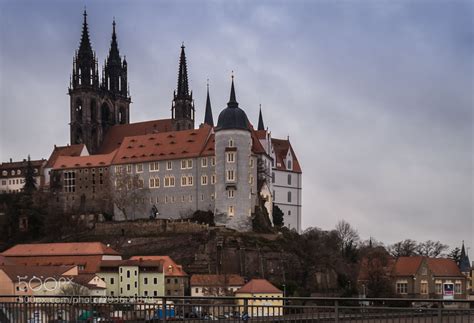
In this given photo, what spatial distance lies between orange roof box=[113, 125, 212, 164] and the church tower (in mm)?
11817

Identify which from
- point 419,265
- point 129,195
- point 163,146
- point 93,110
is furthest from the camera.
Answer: point 93,110

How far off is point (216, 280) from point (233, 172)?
15953mm

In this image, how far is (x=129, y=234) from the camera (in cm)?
9019

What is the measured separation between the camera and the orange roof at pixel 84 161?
10231 cm

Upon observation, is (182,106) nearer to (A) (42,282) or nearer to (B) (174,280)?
(B) (174,280)

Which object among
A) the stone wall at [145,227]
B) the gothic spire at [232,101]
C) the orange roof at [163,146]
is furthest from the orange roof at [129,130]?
the gothic spire at [232,101]

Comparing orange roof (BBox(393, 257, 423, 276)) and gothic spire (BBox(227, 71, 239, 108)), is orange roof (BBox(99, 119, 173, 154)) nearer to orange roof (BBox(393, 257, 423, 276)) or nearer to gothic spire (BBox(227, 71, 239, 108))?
gothic spire (BBox(227, 71, 239, 108))

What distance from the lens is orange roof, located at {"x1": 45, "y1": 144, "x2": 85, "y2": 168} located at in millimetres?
109575


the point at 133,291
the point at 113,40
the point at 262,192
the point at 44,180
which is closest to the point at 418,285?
the point at 262,192

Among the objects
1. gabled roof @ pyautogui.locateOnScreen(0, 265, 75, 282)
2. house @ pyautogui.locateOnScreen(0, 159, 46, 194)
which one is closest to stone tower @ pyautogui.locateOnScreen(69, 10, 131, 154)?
house @ pyautogui.locateOnScreen(0, 159, 46, 194)

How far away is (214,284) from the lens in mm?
73500

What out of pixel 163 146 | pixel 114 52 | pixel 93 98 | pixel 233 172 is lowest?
pixel 233 172

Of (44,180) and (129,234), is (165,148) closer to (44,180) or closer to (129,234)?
(129,234)

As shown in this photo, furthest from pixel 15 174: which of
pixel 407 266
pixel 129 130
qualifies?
pixel 407 266
